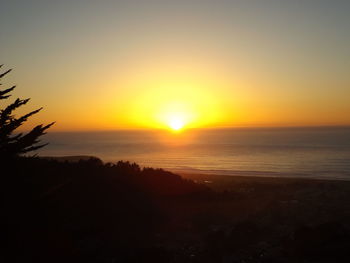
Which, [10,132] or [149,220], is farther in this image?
[149,220]

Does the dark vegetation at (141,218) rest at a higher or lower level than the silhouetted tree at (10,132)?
lower

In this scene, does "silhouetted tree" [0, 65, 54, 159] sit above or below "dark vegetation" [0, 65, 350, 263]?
above

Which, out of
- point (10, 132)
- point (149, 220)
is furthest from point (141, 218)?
point (10, 132)

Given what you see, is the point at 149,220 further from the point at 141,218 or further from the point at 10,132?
the point at 10,132

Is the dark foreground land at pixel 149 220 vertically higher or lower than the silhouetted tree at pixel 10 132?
lower

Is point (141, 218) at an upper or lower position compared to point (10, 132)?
lower
